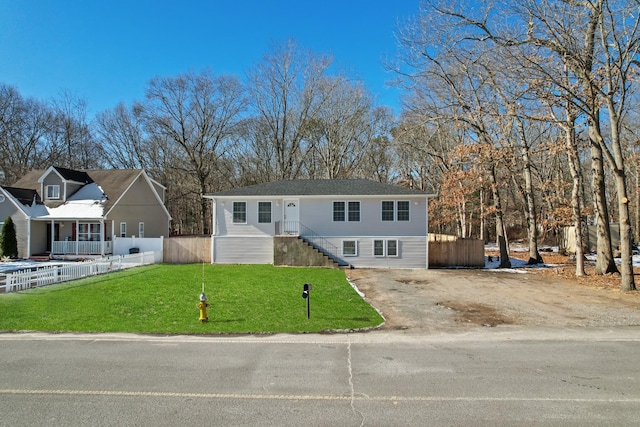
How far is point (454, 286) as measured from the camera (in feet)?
53.1

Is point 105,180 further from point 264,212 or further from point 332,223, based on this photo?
point 332,223

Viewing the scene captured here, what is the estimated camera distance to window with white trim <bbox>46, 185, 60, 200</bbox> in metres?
27.7

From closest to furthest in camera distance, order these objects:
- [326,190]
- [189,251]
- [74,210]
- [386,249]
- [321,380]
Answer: [321,380]
[386,249]
[326,190]
[189,251]
[74,210]

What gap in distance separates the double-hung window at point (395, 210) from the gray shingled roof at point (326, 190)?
62 centimetres

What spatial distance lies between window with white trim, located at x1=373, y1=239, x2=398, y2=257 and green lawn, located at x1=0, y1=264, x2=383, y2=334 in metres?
5.69

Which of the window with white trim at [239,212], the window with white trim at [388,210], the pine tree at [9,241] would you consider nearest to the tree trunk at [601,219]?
the window with white trim at [388,210]

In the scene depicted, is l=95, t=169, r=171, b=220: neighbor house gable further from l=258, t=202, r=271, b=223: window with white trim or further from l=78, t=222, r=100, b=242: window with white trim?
l=258, t=202, r=271, b=223: window with white trim

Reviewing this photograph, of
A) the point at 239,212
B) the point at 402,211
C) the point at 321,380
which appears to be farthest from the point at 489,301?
the point at 239,212

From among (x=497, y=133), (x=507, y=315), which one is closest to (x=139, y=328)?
(x=507, y=315)

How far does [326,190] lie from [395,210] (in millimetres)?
4287

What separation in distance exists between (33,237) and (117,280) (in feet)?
48.6

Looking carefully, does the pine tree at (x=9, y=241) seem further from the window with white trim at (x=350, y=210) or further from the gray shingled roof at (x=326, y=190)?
the window with white trim at (x=350, y=210)

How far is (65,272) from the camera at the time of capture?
16.0m

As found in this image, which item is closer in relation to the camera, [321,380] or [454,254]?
[321,380]
